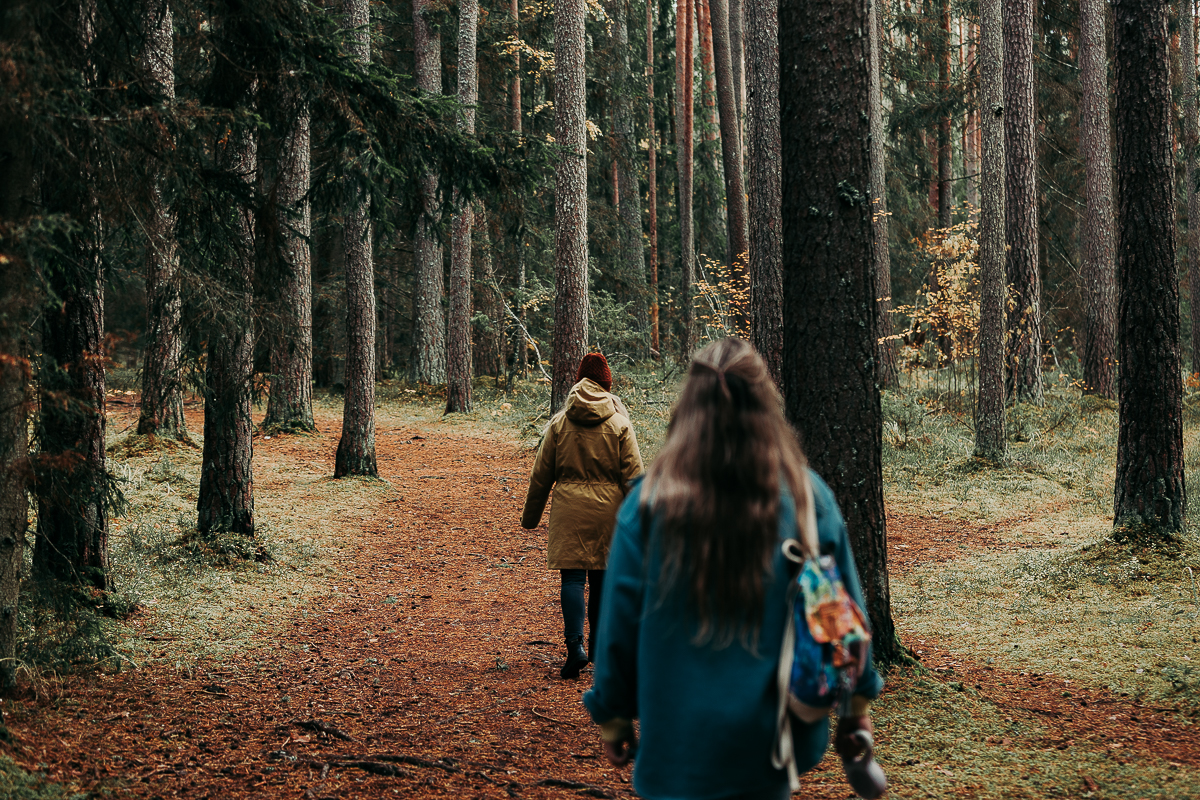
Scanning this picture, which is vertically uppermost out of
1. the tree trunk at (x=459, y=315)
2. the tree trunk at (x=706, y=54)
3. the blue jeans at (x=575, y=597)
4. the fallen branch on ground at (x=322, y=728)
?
the tree trunk at (x=706, y=54)

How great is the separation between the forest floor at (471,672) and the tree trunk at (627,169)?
15684 millimetres

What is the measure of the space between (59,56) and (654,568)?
3.99 metres

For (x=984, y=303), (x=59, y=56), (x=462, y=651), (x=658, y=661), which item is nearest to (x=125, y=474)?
(x=462, y=651)

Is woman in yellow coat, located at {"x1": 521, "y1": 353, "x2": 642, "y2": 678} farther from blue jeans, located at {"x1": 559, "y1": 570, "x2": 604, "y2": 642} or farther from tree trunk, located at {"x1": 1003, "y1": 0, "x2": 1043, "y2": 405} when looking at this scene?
tree trunk, located at {"x1": 1003, "y1": 0, "x2": 1043, "y2": 405}

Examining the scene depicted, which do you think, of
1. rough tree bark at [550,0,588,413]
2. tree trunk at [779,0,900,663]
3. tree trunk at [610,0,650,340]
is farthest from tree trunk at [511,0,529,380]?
tree trunk at [779,0,900,663]

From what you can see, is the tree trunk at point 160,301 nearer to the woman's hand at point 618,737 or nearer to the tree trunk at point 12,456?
the tree trunk at point 12,456

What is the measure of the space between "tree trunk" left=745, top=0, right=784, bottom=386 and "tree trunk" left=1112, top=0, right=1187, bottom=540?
5.25m

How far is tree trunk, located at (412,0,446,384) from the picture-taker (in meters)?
19.2

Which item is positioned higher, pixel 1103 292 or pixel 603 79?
pixel 603 79

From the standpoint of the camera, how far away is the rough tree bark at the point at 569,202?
12.5 m

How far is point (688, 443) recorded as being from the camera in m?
2.21

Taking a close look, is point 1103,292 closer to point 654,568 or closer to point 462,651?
point 462,651

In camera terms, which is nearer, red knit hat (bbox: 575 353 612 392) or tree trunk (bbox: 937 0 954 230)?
red knit hat (bbox: 575 353 612 392)

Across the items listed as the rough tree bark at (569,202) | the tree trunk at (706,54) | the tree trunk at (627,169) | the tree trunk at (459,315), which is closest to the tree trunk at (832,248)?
the rough tree bark at (569,202)
